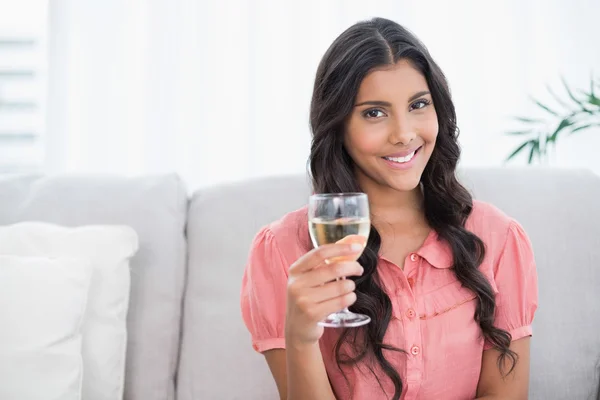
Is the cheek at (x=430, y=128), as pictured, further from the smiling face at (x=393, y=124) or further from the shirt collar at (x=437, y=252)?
the shirt collar at (x=437, y=252)

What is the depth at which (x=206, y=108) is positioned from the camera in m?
2.97

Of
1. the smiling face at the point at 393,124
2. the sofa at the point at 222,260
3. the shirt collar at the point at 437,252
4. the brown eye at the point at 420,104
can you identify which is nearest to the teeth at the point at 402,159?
the smiling face at the point at 393,124

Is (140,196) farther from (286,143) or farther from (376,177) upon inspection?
(286,143)

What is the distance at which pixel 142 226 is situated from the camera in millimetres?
2025

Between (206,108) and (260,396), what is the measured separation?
4.84ft

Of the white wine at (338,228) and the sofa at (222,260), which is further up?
the white wine at (338,228)

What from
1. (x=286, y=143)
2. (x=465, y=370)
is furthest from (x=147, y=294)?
(x=286, y=143)

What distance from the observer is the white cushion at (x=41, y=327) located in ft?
5.47

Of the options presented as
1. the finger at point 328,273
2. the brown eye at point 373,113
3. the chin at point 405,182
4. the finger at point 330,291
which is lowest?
the finger at point 330,291

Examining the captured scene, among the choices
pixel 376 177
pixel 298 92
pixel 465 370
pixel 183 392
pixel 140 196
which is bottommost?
pixel 183 392

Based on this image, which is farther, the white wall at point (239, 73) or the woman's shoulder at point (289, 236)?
the white wall at point (239, 73)

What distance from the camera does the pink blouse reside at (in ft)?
4.96

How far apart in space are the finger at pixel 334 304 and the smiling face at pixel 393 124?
0.42m

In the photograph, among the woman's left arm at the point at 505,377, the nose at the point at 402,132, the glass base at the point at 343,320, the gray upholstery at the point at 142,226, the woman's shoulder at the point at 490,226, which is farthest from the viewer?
the gray upholstery at the point at 142,226
